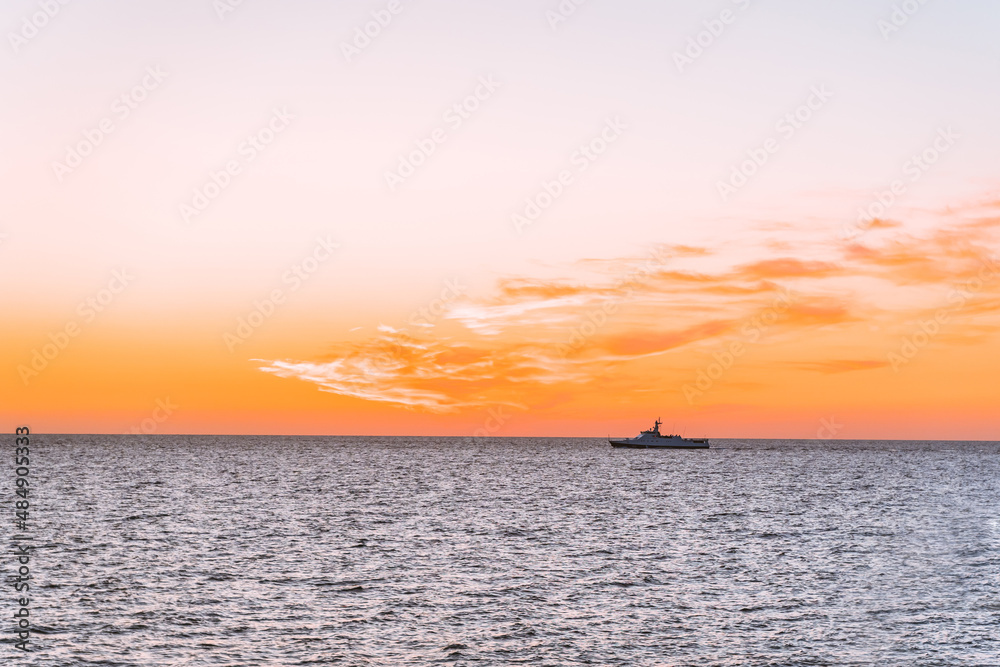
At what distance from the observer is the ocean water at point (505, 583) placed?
118 feet

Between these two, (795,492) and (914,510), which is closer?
A: (914,510)

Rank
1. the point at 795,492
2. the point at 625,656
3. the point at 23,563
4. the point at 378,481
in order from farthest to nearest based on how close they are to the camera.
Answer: the point at 378,481 → the point at 795,492 → the point at 23,563 → the point at 625,656

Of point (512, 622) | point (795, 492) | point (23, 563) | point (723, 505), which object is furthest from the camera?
point (795, 492)

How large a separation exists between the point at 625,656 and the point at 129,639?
66.9 ft

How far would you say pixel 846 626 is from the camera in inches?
1594

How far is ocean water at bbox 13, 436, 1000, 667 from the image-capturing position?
118ft

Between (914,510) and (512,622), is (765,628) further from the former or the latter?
(914,510)

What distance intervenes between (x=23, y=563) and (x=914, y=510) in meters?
85.3

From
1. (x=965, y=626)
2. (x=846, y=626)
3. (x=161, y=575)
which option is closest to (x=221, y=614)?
(x=161, y=575)

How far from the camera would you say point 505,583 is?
158ft

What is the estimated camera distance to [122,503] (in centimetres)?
9106

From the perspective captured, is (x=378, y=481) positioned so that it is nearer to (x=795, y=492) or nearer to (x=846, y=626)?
(x=795, y=492)

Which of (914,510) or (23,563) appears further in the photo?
(914,510)

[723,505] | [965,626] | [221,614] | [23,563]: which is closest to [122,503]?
[23,563]
